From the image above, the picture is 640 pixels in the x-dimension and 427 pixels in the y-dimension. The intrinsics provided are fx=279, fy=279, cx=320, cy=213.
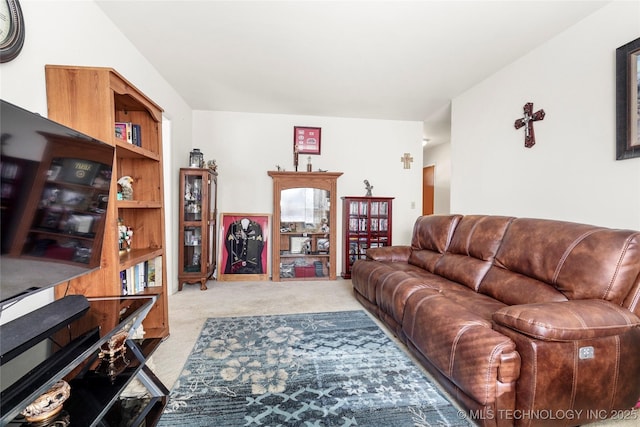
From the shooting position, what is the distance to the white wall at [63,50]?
141 centimetres

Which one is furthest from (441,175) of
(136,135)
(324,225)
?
(136,135)

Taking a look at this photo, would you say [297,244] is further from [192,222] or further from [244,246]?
[192,222]

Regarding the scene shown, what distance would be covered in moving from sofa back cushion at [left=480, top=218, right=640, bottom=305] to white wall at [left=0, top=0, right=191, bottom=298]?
9.96 ft

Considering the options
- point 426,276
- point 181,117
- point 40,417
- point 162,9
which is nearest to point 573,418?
point 426,276

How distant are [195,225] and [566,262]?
363 cm

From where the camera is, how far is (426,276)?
250 centimetres

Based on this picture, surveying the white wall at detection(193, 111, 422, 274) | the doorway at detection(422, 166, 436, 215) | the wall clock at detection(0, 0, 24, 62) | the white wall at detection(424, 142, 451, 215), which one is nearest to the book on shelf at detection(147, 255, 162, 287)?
the wall clock at detection(0, 0, 24, 62)

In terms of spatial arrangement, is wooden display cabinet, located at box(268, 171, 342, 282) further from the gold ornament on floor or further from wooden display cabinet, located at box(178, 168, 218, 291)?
the gold ornament on floor

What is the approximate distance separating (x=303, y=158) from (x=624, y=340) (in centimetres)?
380

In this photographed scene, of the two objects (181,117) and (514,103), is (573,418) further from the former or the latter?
(181,117)

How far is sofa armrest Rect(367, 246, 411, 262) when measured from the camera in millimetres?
3131

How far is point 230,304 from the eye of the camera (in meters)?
3.06

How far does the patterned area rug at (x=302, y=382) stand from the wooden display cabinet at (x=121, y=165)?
0.64 meters

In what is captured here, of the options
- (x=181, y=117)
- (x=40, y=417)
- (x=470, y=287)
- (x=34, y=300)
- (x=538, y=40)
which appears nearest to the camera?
(x=40, y=417)
